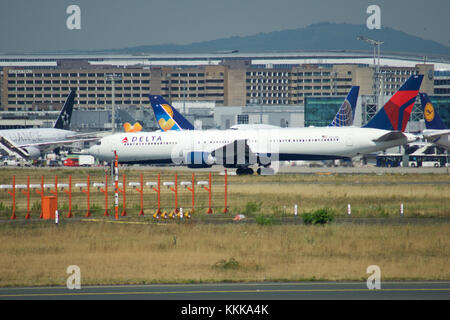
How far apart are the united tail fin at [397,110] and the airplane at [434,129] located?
8.93 m

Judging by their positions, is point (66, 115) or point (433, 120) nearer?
point (433, 120)

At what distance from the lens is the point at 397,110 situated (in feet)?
245

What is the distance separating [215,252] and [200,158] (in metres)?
44.7

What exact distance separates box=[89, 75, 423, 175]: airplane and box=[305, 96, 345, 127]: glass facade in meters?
79.2

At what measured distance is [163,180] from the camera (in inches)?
2447

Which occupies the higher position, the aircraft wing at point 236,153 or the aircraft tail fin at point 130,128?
the aircraft tail fin at point 130,128

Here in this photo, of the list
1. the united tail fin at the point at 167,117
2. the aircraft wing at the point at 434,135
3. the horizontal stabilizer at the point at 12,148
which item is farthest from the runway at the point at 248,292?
the horizontal stabilizer at the point at 12,148

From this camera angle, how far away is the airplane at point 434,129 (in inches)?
3263

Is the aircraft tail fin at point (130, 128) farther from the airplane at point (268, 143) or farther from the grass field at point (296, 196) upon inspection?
the grass field at point (296, 196)

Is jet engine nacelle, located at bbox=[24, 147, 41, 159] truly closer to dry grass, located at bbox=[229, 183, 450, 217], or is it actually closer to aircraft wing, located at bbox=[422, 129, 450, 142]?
aircraft wing, located at bbox=[422, 129, 450, 142]

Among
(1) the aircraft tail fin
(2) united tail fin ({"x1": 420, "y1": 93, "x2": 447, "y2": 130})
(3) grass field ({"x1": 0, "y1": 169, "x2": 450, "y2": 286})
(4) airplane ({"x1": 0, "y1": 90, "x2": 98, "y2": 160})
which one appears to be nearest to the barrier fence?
(3) grass field ({"x1": 0, "y1": 169, "x2": 450, "y2": 286})

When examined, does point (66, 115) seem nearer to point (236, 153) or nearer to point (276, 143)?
point (236, 153)

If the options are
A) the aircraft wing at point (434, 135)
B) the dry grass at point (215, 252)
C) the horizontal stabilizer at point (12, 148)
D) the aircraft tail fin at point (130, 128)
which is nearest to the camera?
the dry grass at point (215, 252)

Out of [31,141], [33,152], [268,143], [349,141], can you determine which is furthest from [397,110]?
[31,141]
